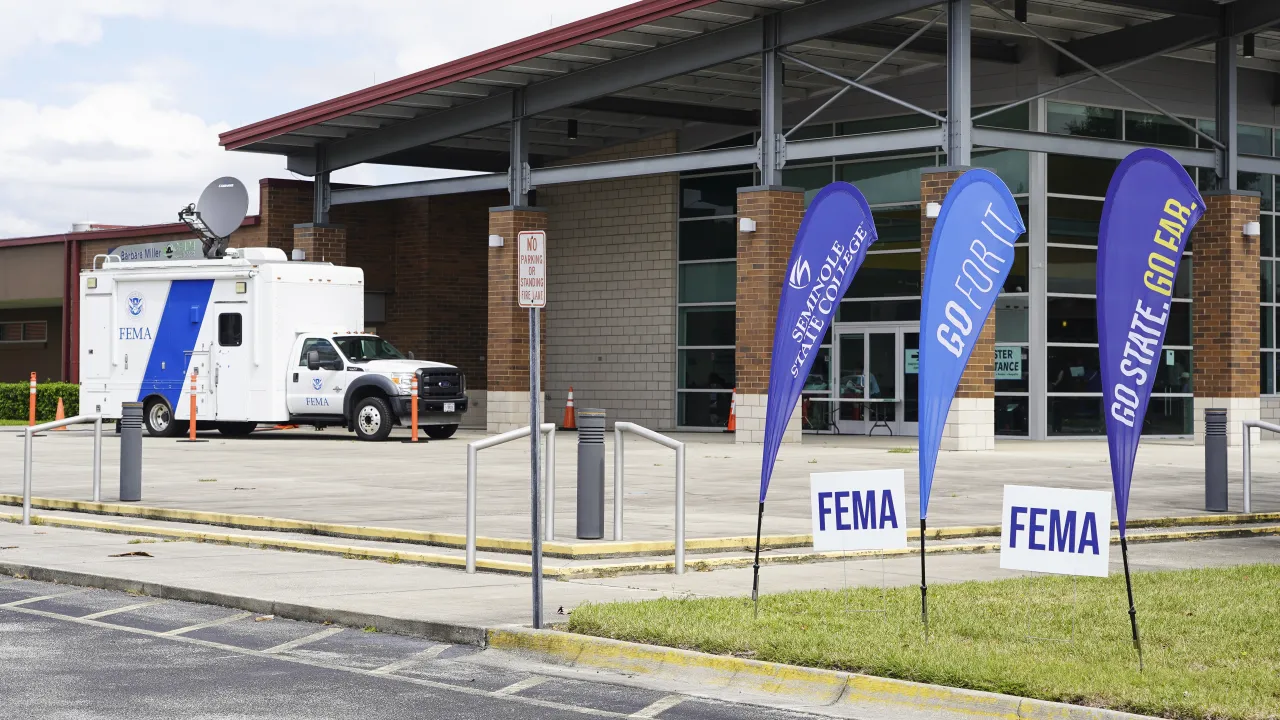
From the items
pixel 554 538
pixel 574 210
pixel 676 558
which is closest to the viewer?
pixel 676 558

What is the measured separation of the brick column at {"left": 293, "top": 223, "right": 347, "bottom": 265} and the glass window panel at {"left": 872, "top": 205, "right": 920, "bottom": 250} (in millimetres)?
12527

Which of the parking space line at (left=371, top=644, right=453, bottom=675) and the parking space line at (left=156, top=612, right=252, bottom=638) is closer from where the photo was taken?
the parking space line at (left=371, top=644, right=453, bottom=675)

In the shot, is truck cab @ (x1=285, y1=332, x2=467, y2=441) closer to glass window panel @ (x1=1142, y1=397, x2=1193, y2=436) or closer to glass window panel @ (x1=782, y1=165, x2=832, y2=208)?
glass window panel @ (x1=782, y1=165, x2=832, y2=208)

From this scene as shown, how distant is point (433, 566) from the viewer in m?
12.0

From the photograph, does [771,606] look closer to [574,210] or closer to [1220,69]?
[1220,69]

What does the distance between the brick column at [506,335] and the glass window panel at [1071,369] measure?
10505 millimetres

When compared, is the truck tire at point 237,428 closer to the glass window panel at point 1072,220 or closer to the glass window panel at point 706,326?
the glass window panel at point 706,326

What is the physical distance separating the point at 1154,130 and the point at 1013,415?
6484 mm

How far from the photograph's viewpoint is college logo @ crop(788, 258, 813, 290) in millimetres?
9867

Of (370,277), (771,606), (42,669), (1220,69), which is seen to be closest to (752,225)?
(1220,69)

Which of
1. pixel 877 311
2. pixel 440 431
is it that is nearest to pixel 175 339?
pixel 440 431

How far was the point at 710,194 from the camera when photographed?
35.6 meters

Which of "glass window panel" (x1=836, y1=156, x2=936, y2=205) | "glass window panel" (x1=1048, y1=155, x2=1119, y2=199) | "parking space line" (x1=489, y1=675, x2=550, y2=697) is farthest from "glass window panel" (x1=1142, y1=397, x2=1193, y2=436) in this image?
"parking space line" (x1=489, y1=675, x2=550, y2=697)

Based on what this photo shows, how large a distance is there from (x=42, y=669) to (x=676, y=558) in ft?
15.5
